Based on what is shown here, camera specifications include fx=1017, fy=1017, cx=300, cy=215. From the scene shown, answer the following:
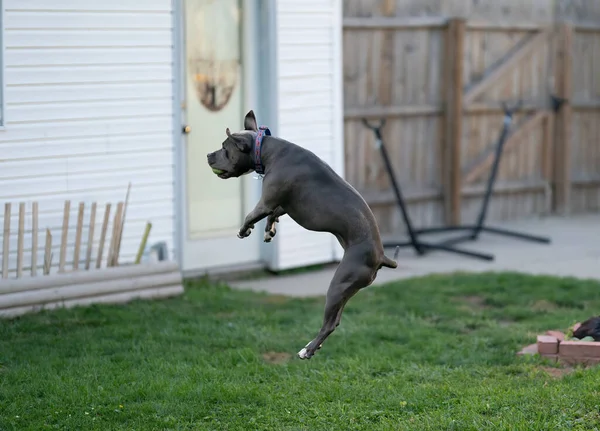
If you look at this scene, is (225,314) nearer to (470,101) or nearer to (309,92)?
(309,92)

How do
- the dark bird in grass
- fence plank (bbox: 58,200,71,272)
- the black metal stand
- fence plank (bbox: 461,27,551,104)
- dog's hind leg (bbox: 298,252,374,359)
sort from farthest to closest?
fence plank (bbox: 461,27,551,104) < the black metal stand < fence plank (bbox: 58,200,71,272) < the dark bird in grass < dog's hind leg (bbox: 298,252,374,359)

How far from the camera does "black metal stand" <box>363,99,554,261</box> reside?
441 inches

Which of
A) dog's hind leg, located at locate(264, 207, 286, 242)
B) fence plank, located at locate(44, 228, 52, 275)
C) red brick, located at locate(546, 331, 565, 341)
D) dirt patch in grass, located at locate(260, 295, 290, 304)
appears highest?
dog's hind leg, located at locate(264, 207, 286, 242)

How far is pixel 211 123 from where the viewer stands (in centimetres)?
999

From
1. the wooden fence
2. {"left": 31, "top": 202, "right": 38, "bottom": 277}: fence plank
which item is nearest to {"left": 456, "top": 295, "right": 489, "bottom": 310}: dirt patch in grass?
the wooden fence

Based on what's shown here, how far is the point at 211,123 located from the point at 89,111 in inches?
56.5

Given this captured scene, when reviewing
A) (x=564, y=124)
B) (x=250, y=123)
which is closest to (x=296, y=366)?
(x=250, y=123)

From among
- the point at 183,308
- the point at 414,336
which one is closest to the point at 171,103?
the point at 183,308

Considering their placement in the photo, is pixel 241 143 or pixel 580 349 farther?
pixel 580 349

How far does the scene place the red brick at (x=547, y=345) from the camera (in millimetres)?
6910

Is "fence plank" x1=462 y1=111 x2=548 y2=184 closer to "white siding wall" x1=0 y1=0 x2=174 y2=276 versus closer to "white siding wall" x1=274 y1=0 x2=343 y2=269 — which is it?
"white siding wall" x1=274 y1=0 x2=343 y2=269

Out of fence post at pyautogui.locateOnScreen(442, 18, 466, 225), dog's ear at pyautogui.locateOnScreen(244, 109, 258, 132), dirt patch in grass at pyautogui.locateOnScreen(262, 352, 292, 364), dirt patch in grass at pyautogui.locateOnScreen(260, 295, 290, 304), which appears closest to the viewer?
dog's ear at pyautogui.locateOnScreen(244, 109, 258, 132)

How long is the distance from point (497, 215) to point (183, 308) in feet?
20.7

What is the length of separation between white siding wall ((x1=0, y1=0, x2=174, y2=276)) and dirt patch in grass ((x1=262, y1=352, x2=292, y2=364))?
2.46 metres
